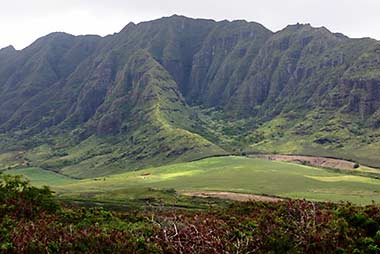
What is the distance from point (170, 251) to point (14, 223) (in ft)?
34.7

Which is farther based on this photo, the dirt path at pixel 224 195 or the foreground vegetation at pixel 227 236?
the dirt path at pixel 224 195

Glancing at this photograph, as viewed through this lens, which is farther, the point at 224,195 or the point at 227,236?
the point at 224,195

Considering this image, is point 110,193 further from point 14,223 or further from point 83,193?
point 14,223

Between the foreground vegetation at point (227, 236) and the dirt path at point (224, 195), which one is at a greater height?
the foreground vegetation at point (227, 236)

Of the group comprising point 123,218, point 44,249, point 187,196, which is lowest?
point 187,196

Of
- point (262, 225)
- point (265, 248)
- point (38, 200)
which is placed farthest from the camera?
point (38, 200)

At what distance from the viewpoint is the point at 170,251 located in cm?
2289

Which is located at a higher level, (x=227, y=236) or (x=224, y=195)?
(x=227, y=236)

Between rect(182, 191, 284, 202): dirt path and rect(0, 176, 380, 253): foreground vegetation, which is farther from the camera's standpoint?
rect(182, 191, 284, 202): dirt path

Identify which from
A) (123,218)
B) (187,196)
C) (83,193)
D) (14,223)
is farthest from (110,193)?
(14,223)

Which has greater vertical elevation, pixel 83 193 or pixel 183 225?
pixel 183 225

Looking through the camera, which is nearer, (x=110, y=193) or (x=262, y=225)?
(x=262, y=225)

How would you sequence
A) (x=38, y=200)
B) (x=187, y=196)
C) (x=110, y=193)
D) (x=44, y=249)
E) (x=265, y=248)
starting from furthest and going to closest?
(x=110, y=193) < (x=187, y=196) < (x=38, y=200) < (x=265, y=248) < (x=44, y=249)

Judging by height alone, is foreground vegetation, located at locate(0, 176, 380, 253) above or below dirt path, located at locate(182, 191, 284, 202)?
above
